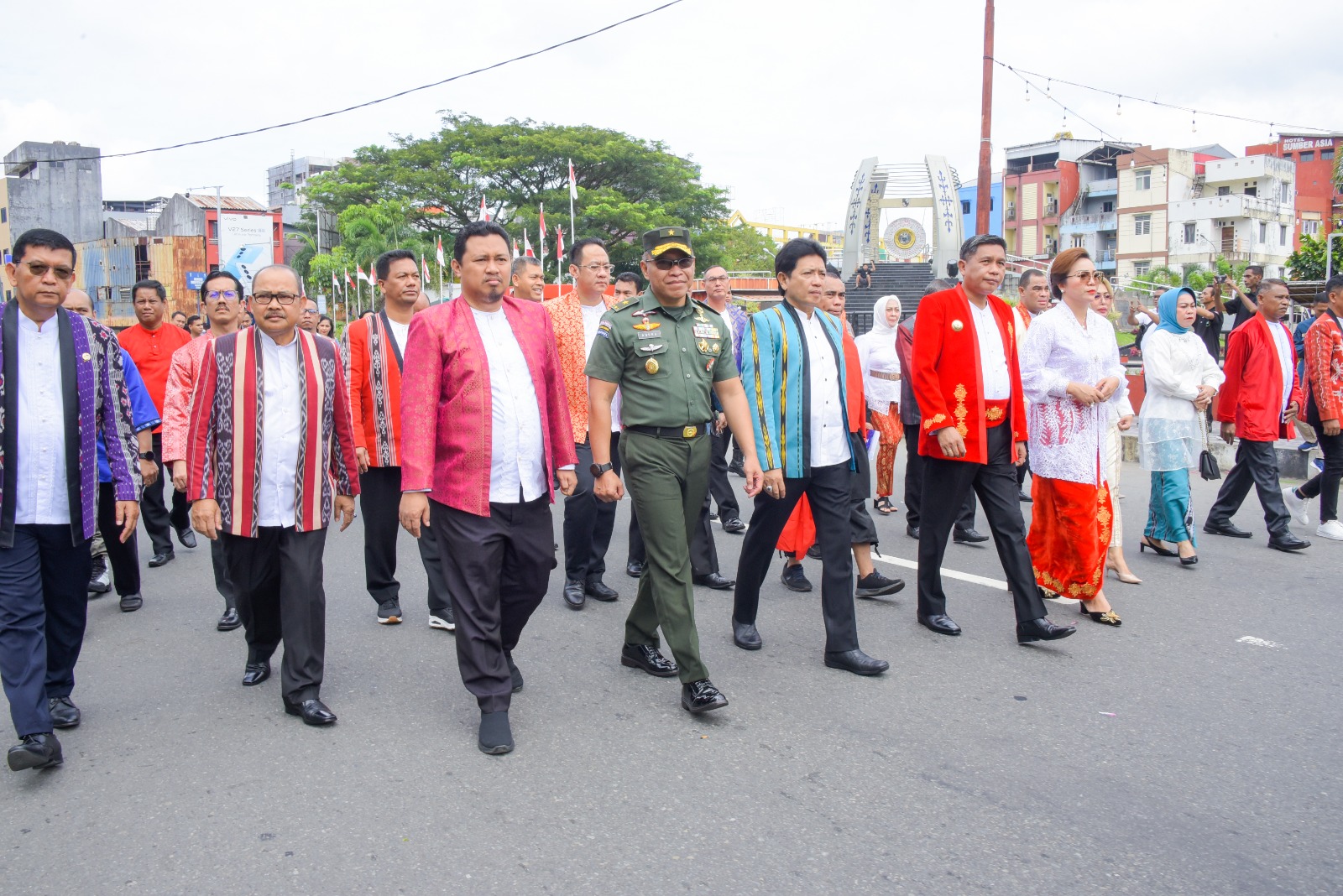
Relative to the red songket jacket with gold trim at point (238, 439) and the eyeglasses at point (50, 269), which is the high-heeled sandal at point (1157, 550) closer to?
the red songket jacket with gold trim at point (238, 439)

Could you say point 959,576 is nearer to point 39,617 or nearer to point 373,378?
point 373,378

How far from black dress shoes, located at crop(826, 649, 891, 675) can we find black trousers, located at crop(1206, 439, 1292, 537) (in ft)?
12.8

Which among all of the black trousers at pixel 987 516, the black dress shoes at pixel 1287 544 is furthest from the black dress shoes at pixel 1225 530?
the black trousers at pixel 987 516

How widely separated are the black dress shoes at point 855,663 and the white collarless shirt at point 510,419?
5.03ft

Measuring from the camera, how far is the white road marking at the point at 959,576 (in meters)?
6.12

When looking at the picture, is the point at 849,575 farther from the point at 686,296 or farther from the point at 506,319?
the point at 506,319

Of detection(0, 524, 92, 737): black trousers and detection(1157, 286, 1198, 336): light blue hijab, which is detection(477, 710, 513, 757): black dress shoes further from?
detection(1157, 286, 1198, 336): light blue hijab

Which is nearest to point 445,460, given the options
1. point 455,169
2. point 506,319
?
point 506,319

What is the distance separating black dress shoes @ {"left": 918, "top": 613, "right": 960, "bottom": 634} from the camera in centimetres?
509

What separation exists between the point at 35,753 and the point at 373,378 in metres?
2.47

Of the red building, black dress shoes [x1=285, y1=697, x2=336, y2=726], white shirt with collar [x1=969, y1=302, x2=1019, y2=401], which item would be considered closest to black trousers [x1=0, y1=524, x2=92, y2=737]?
black dress shoes [x1=285, y1=697, x2=336, y2=726]

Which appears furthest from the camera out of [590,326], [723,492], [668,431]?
[723,492]

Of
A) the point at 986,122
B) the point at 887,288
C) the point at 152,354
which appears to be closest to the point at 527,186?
the point at 887,288

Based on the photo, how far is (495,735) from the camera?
3703mm
